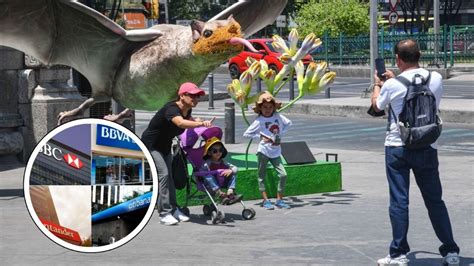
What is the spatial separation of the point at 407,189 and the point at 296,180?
4135 millimetres

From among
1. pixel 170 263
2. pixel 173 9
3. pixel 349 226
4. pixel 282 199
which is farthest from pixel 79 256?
pixel 173 9

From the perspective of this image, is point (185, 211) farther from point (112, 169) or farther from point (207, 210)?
point (112, 169)

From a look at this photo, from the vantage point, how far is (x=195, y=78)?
10906mm

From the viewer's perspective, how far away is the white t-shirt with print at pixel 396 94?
24.5ft

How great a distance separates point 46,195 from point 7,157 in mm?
9575

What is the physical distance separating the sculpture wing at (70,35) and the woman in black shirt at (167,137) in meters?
1.68

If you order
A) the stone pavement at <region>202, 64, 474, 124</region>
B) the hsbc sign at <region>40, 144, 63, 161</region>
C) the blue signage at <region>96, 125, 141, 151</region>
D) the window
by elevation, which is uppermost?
the blue signage at <region>96, 125, 141, 151</region>

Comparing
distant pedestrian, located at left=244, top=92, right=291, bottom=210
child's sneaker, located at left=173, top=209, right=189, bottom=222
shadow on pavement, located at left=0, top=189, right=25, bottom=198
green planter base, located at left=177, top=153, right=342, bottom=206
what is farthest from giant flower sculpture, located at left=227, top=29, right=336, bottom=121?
shadow on pavement, located at left=0, top=189, right=25, bottom=198

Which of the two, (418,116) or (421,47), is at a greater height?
(421,47)

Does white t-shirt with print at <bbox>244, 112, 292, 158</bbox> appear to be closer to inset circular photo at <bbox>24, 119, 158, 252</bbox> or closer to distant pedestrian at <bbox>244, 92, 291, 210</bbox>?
distant pedestrian at <bbox>244, 92, 291, 210</bbox>

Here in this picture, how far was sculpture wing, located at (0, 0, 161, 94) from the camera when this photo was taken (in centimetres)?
1081

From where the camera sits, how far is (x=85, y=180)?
5.34 metres

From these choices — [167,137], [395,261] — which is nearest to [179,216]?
[167,137]

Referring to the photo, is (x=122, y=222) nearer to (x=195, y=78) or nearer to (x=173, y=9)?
(x=195, y=78)
